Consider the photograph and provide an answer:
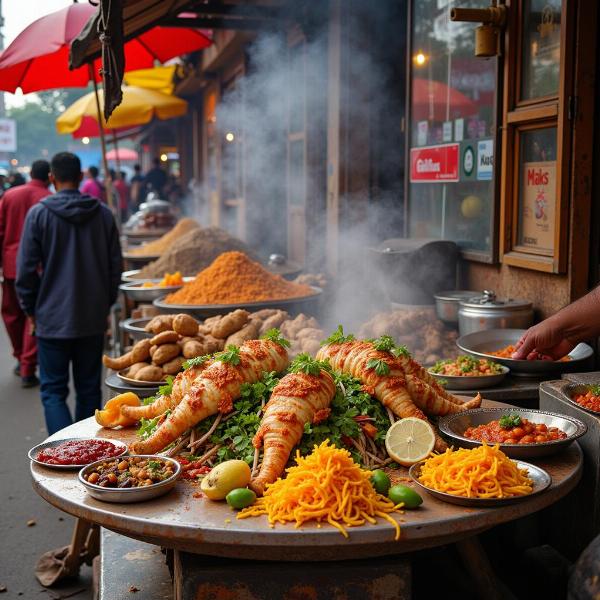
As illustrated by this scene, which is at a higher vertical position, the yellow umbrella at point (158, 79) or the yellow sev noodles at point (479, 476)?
the yellow umbrella at point (158, 79)

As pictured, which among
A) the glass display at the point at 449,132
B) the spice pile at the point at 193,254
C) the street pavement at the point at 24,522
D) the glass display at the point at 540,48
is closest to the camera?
the street pavement at the point at 24,522

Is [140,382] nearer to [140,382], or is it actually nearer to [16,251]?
[140,382]

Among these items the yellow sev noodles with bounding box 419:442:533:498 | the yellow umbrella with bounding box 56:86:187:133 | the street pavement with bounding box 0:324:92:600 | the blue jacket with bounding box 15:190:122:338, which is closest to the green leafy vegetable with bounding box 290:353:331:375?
the yellow sev noodles with bounding box 419:442:533:498

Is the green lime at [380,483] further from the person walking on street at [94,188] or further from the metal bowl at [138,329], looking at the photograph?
the person walking on street at [94,188]

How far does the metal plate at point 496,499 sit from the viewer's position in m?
2.45

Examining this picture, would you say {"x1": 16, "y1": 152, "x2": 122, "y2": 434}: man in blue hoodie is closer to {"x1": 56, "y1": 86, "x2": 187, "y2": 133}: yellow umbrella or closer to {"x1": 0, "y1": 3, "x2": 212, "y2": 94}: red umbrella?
{"x1": 0, "y1": 3, "x2": 212, "y2": 94}: red umbrella

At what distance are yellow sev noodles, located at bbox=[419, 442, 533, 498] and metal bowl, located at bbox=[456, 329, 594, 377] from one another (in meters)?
1.59

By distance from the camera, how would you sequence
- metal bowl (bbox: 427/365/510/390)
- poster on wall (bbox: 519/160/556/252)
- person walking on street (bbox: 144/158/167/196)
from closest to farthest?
metal bowl (bbox: 427/365/510/390) < poster on wall (bbox: 519/160/556/252) < person walking on street (bbox: 144/158/167/196)

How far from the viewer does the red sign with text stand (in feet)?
20.0

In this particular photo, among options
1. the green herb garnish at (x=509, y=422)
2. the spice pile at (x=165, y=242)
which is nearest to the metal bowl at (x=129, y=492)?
the green herb garnish at (x=509, y=422)

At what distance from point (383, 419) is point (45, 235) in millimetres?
3770

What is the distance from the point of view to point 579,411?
3273 millimetres

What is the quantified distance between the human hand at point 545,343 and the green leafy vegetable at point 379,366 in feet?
3.89

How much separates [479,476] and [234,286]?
374cm
